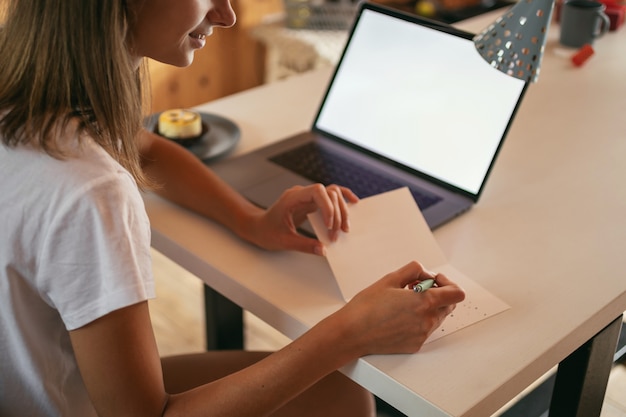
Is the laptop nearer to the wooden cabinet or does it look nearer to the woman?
the woman

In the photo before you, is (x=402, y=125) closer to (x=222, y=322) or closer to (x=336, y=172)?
(x=336, y=172)

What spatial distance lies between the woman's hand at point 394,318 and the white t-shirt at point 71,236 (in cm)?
24

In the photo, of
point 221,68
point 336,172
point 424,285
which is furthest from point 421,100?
point 221,68

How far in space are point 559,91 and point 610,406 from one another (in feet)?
2.45

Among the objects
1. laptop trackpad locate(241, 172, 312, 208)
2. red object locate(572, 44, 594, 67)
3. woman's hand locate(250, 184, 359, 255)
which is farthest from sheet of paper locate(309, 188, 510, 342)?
red object locate(572, 44, 594, 67)

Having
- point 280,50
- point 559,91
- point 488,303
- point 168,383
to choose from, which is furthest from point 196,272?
point 280,50

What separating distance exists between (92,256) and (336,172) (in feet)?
2.00

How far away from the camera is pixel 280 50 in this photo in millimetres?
2963

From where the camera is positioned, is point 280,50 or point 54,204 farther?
point 280,50

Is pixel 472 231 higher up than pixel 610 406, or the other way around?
pixel 472 231

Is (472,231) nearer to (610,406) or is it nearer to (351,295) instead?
(351,295)

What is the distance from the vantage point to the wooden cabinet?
3.15 meters

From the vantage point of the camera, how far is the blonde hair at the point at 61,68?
838mm

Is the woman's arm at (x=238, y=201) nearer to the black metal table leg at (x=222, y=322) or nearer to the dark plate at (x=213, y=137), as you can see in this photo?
the dark plate at (x=213, y=137)
